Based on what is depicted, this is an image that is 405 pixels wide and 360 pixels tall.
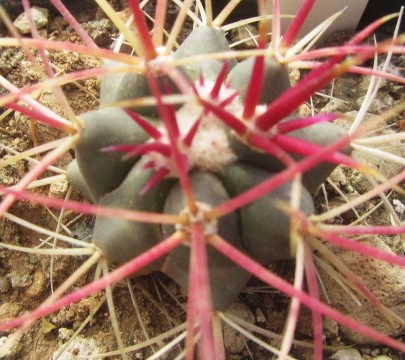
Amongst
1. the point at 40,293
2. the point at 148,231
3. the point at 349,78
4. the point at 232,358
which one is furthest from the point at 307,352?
the point at 349,78

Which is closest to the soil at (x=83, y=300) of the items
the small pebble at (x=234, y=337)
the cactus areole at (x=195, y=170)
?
the small pebble at (x=234, y=337)

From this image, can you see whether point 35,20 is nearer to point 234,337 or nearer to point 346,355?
point 234,337

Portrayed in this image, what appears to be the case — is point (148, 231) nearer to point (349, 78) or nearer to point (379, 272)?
point (379, 272)

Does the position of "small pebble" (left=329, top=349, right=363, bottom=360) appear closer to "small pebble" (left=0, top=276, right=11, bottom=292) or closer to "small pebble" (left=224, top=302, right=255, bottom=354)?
"small pebble" (left=224, top=302, right=255, bottom=354)

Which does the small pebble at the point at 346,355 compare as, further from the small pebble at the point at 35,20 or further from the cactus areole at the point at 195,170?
the small pebble at the point at 35,20

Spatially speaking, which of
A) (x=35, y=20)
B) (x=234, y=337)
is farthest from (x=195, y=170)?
(x=35, y=20)

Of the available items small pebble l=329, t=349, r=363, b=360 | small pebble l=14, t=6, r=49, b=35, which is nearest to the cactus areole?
small pebble l=329, t=349, r=363, b=360

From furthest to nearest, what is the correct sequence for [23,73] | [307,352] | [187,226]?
[23,73], [307,352], [187,226]
